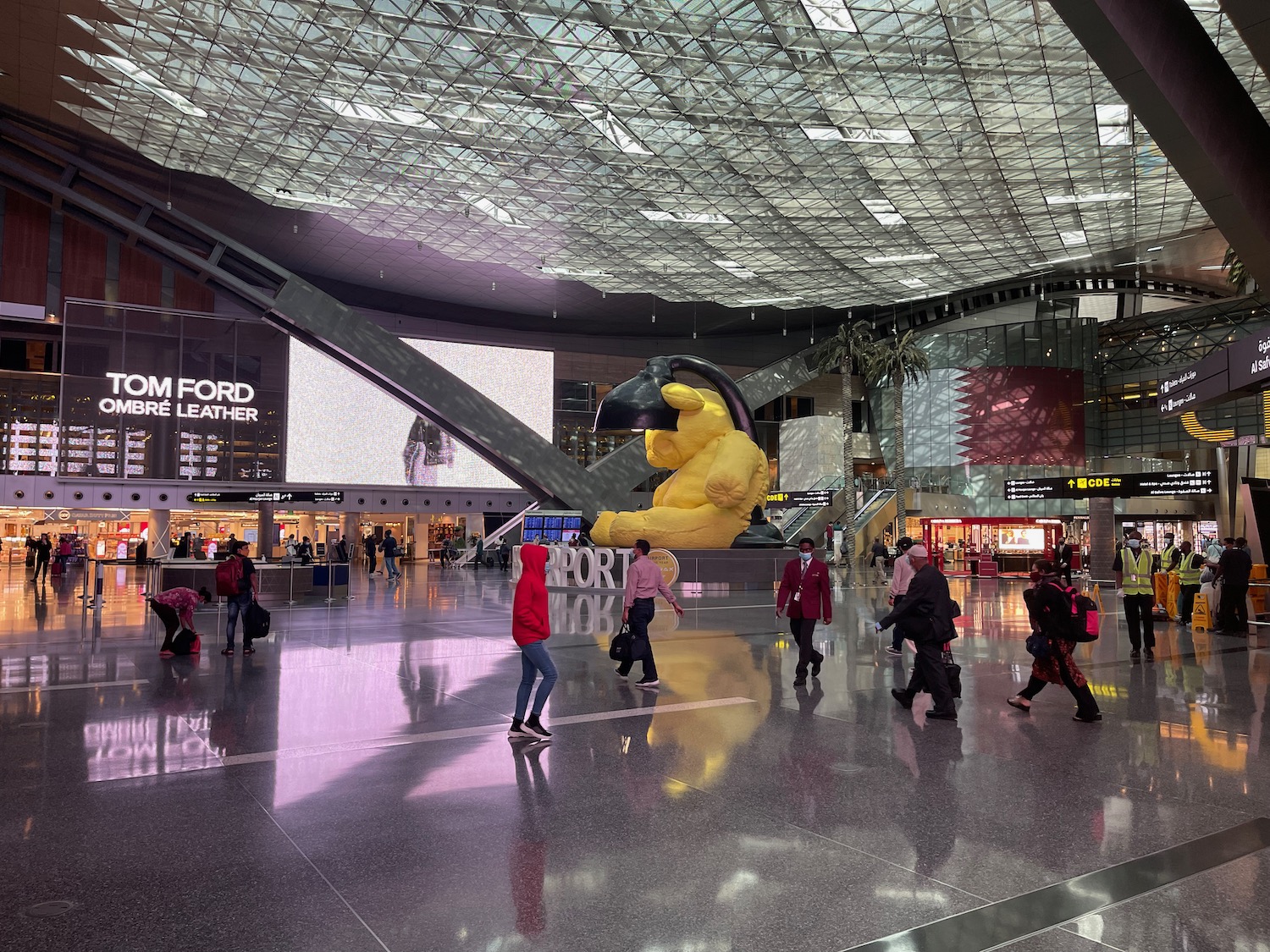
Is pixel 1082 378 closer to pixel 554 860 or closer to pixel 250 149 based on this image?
pixel 250 149

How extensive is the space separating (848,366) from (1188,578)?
1130 inches

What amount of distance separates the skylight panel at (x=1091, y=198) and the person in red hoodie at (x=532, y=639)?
25.9 metres

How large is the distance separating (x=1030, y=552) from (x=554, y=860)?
117 ft

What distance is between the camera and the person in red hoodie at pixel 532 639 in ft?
21.6

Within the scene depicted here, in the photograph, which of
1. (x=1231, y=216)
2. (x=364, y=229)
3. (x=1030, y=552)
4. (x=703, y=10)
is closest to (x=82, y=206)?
(x=364, y=229)

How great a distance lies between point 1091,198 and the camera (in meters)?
26.6

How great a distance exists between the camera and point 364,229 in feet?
103

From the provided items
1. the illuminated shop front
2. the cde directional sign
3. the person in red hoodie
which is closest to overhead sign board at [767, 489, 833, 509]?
the illuminated shop front

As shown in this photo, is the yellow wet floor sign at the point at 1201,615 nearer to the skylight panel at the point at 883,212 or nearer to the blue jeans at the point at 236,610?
the blue jeans at the point at 236,610

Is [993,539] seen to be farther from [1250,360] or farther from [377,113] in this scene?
[377,113]

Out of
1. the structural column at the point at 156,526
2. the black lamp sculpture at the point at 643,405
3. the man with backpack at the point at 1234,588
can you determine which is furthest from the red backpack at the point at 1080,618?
the structural column at the point at 156,526

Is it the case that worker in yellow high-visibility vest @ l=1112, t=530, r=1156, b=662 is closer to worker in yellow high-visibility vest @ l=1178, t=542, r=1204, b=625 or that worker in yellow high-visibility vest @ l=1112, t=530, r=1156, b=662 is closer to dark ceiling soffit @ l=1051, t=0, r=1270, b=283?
dark ceiling soffit @ l=1051, t=0, r=1270, b=283

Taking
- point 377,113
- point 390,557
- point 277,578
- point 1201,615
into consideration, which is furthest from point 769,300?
point 1201,615

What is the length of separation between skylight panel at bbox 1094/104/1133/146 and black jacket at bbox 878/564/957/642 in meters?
18.1
